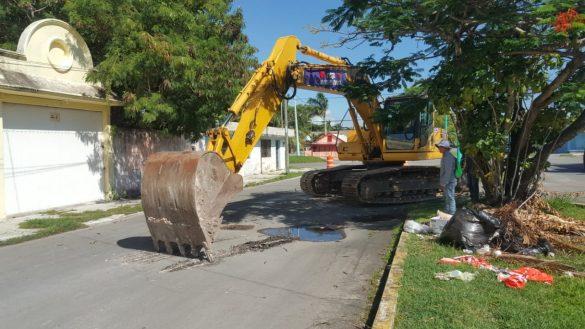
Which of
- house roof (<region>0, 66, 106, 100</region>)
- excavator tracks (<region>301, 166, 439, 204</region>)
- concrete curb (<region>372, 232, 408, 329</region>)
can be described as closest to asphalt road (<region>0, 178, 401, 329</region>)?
concrete curb (<region>372, 232, 408, 329</region>)

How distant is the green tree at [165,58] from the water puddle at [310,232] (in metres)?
6.39

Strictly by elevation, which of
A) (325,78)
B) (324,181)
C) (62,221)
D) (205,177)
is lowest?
(62,221)

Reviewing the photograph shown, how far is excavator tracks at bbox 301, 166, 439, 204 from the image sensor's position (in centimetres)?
1255

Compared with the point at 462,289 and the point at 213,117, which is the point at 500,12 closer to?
the point at 462,289

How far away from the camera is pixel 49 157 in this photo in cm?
1418

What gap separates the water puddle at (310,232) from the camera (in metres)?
8.97

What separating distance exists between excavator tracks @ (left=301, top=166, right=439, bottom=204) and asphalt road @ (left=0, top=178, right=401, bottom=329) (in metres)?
2.54

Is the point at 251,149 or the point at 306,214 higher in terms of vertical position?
the point at 251,149

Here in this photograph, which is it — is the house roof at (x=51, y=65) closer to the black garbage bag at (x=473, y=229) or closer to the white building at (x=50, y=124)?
the white building at (x=50, y=124)

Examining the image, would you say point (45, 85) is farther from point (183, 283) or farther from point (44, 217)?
point (183, 283)

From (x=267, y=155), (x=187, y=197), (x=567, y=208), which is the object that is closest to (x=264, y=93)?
(x=187, y=197)

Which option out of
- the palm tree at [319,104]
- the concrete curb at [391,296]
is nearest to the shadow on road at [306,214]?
the concrete curb at [391,296]

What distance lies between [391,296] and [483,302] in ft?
2.96

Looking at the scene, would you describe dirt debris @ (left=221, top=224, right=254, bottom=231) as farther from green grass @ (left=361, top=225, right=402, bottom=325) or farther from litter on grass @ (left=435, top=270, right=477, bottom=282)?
litter on grass @ (left=435, top=270, right=477, bottom=282)
